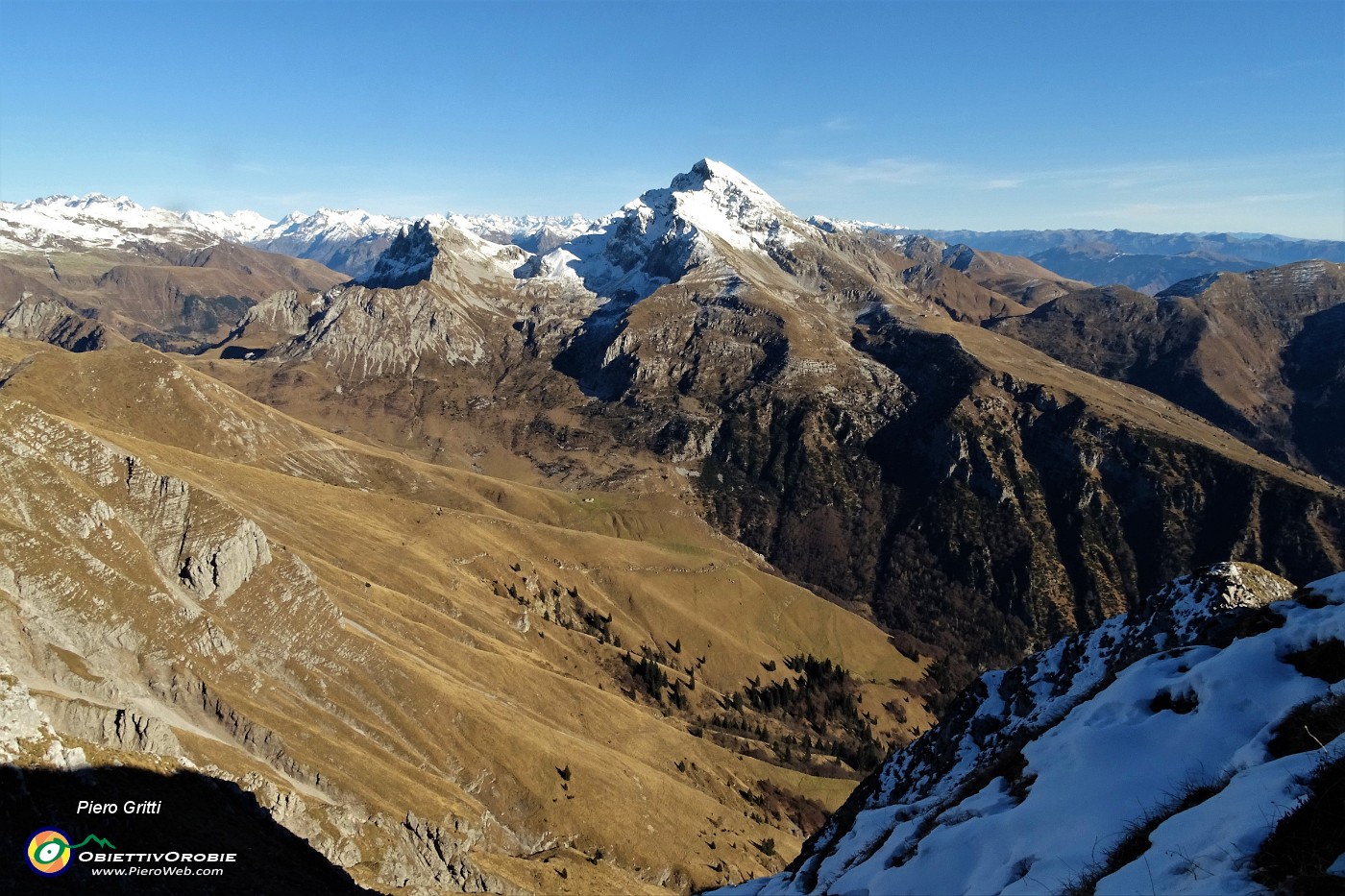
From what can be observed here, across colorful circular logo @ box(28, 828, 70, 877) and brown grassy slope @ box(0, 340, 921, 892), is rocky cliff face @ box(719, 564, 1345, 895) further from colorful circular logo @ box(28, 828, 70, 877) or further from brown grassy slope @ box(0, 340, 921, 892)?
brown grassy slope @ box(0, 340, 921, 892)

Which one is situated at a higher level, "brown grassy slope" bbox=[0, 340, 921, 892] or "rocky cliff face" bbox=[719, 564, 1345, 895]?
"rocky cliff face" bbox=[719, 564, 1345, 895]

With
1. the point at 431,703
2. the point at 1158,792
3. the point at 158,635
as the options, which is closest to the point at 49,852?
the point at 158,635

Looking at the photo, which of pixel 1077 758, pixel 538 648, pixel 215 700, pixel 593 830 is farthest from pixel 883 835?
pixel 538 648

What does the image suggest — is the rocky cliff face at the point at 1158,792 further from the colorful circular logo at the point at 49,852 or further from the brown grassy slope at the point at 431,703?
the brown grassy slope at the point at 431,703

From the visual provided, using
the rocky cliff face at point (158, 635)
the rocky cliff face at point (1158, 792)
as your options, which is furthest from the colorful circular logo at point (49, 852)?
the rocky cliff face at point (1158, 792)

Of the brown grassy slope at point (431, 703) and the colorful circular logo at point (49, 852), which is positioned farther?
the brown grassy slope at point (431, 703)

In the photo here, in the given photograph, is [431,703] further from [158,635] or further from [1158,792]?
[1158,792]

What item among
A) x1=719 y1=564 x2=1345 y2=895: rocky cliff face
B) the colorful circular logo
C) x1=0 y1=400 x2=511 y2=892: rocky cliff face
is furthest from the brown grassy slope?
x1=719 y1=564 x2=1345 y2=895: rocky cliff face
